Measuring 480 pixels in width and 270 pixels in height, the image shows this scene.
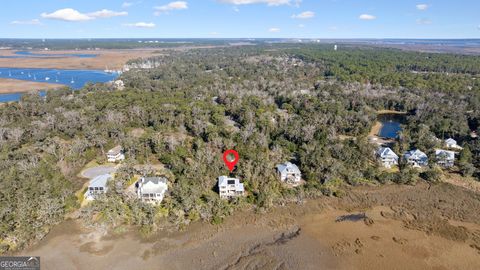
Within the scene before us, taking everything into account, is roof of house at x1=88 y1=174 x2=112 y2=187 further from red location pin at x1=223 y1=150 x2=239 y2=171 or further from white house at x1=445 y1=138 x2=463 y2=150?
white house at x1=445 y1=138 x2=463 y2=150

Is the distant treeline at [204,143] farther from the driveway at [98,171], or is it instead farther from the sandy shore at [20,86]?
the sandy shore at [20,86]

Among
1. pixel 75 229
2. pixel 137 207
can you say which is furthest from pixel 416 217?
pixel 75 229

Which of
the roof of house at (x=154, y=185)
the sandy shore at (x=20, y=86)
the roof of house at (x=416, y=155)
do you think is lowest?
the roof of house at (x=154, y=185)

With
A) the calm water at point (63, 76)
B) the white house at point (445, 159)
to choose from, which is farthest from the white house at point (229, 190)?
A: the calm water at point (63, 76)

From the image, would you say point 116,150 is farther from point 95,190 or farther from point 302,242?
point 302,242

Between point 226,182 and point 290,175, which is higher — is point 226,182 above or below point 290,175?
above

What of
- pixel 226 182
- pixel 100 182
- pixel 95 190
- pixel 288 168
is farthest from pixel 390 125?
pixel 95 190
